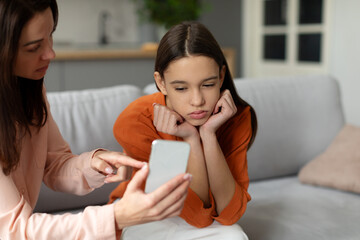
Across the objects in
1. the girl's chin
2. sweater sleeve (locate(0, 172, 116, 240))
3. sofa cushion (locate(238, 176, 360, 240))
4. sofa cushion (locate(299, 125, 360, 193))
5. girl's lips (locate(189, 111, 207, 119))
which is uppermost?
girl's lips (locate(189, 111, 207, 119))

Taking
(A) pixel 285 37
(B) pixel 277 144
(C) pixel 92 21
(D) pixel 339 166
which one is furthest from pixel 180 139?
(C) pixel 92 21

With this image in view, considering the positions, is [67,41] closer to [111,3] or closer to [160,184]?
[111,3]

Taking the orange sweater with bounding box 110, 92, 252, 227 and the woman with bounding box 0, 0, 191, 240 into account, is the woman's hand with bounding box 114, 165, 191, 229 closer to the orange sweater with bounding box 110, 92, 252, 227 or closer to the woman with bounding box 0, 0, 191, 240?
the woman with bounding box 0, 0, 191, 240

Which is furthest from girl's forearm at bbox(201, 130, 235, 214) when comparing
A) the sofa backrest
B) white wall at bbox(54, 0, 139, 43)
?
white wall at bbox(54, 0, 139, 43)

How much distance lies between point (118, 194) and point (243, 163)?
1.25 ft

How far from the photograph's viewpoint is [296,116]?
1.89 metres

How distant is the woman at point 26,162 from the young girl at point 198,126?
5.3 inches

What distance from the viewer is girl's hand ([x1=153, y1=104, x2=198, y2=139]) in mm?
997

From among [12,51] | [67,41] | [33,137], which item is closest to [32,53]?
[12,51]

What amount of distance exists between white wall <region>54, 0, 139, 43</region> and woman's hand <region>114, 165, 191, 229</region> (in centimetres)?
376

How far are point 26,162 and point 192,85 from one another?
17.8 inches

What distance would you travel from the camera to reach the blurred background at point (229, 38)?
9.93 feet

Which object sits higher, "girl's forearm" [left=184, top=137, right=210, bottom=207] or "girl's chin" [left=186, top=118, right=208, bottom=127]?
"girl's chin" [left=186, top=118, right=208, bottom=127]

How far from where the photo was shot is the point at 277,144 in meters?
1.84
